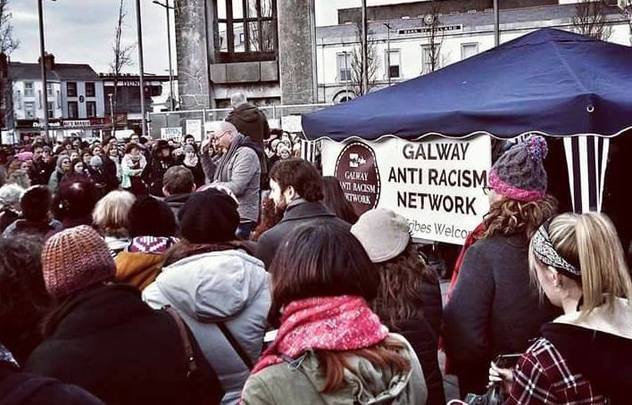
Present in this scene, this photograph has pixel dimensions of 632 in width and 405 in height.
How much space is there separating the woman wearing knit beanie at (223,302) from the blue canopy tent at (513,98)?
3154mm

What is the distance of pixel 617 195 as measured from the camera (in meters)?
7.64

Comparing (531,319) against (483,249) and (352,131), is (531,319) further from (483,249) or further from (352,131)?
(352,131)

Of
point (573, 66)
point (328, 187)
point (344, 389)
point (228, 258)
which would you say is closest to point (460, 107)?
point (573, 66)

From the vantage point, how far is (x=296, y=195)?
18.7 ft

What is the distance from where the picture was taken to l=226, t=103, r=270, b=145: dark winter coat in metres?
9.66

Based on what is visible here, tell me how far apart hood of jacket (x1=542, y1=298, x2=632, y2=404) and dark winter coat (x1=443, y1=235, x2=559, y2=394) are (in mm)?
1240

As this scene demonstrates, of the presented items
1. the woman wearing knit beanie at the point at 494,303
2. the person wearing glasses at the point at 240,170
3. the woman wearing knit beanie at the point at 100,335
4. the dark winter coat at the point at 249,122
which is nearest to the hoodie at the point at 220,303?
the woman wearing knit beanie at the point at 100,335

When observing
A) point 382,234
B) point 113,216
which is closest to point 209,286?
point 382,234

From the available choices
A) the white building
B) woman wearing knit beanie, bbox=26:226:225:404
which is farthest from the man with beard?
the white building

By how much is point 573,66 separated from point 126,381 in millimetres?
5107

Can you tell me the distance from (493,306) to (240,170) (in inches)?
181

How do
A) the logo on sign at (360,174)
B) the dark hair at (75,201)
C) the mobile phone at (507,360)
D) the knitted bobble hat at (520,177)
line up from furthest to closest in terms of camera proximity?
the logo on sign at (360,174), the dark hair at (75,201), the knitted bobble hat at (520,177), the mobile phone at (507,360)

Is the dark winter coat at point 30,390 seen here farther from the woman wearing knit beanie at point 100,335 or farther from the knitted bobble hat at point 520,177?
the knitted bobble hat at point 520,177

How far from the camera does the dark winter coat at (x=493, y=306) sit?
4.23 metres
